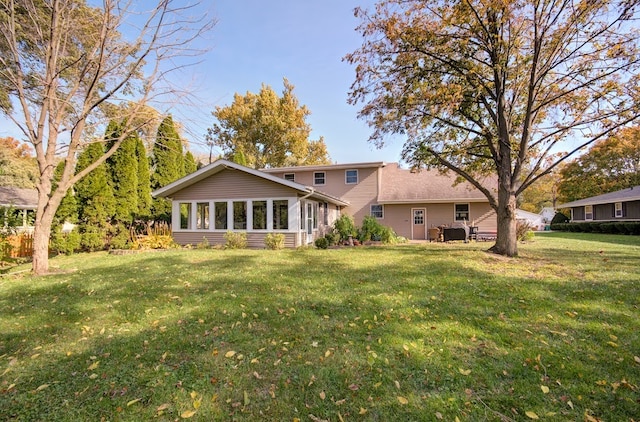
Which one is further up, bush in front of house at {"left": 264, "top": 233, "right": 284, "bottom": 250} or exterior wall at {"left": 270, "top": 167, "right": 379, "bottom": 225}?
exterior wall at {"left": 270, "top": 167, "right": 379, "bottom": 225}

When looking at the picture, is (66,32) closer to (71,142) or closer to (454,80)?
(71,142)

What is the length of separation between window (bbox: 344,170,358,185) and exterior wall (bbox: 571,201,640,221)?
20187 millimetres

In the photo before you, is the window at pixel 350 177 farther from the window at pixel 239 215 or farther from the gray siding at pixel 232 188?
the window at pixel 239 215

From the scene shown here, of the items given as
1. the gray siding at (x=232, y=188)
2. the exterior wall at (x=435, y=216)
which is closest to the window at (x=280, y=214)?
the gray siding at (x=232, y=188)

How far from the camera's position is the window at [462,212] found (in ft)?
60.6

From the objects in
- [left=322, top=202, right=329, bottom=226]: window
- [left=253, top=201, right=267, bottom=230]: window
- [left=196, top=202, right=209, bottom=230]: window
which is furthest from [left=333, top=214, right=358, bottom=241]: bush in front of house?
[left=196, top=202, right=209, bottom=230]: window

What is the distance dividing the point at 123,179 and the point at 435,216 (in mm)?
16823

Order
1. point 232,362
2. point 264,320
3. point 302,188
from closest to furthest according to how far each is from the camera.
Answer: point 232,362 → point 264,320 → point 302,188

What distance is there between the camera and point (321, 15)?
9.94 metres

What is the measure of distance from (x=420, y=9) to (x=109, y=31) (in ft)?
27.4

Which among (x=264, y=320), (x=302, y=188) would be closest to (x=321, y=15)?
(x=302, y=188)

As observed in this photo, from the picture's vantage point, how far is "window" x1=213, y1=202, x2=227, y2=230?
14250 mm

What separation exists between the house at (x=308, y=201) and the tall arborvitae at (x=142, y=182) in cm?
170

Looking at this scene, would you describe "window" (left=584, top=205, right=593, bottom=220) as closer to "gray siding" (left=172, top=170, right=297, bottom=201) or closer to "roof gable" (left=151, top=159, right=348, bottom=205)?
"roof gable" (left=151, top=159, right=348, bottom=205)
